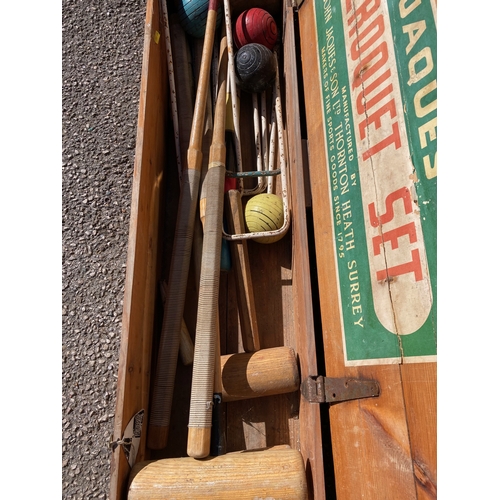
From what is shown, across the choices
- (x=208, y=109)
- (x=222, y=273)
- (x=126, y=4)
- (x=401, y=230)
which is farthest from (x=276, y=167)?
(x=126, y=4)

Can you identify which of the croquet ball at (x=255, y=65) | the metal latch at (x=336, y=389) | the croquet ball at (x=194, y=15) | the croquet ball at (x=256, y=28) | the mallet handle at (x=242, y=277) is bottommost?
the metal latch at (x=336, y=389)

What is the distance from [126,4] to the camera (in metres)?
2.43

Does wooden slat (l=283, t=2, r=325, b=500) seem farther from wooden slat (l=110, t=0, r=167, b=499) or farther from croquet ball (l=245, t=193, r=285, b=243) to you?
wooden slat (l=110, t=0, r=167, b=499)

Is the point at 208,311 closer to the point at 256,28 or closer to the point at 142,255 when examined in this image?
the point at 142,255

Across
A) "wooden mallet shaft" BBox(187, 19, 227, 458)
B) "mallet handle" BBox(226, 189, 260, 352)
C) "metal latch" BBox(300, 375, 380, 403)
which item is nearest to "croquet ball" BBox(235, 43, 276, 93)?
"wooden mallet shaft" BBox(187, 19, 227, 458)

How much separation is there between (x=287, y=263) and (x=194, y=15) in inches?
55.0

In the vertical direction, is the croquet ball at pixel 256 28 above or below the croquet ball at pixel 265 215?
above

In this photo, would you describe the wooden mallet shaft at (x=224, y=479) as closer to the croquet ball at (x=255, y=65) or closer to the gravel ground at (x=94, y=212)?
the gravel ground at (x=94, y=212)

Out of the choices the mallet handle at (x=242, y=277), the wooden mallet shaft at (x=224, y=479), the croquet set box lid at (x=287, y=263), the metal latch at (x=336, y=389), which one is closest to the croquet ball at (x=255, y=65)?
the croquet set box lid at (x=287, y=263)

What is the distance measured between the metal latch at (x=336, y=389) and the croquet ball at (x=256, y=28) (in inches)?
65.9

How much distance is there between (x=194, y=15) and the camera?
6.76 ft

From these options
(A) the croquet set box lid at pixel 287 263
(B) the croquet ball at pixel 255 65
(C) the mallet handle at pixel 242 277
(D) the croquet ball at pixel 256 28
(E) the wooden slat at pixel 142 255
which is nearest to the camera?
(A) the croquet set box lid at pixel 287 263

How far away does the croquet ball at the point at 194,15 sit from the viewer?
80.2 inches

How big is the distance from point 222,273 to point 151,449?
0.77 metres
